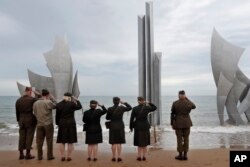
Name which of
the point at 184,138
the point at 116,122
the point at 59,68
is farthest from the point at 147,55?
the point at 116,122

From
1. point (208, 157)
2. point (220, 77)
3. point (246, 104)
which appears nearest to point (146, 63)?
point (220, 77)

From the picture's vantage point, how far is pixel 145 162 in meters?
6.86

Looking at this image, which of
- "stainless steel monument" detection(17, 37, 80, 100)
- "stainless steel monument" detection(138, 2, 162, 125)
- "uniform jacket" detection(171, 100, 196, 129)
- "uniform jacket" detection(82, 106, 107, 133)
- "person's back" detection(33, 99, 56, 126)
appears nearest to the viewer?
"uniform jacket" detection(82, 106, 107, 133)

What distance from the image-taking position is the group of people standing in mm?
6754

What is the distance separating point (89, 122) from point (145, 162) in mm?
1302

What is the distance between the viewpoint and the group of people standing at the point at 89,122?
675 centimetres

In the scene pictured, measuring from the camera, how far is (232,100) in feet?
53.5

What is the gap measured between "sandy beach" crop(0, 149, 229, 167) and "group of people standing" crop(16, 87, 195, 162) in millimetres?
184

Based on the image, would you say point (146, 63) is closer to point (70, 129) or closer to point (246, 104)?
point (246, 104)

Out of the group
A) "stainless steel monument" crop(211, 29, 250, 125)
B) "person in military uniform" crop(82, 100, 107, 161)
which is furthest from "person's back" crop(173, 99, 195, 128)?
"stainless steel monument" crop(211, 29, 250, 125)

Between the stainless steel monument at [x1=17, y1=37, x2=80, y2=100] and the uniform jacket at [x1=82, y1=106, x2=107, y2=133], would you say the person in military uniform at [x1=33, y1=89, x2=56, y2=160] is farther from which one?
the stainless steel monument at [x1=17, y1=37, x2=80, y2=100]

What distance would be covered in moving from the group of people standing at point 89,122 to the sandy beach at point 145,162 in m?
0.18

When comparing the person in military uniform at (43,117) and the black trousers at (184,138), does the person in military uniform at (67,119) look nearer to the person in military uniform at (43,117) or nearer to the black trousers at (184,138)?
the person in military uniform at (43,117)

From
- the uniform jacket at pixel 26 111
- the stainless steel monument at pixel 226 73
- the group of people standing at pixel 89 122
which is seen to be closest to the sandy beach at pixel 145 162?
the group of people standing at pixel 89 122
